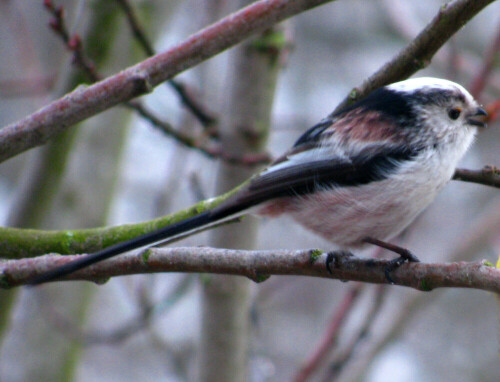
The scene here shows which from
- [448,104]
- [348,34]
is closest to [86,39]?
[448,104]

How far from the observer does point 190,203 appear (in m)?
8.14

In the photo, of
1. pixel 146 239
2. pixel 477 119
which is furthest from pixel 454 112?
pixel 146 239

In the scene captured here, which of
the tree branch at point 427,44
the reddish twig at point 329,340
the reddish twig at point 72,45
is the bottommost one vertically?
the reddish twig at point 329,340

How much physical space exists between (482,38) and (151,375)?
626 centimetres

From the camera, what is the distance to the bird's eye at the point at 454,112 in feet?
8.09

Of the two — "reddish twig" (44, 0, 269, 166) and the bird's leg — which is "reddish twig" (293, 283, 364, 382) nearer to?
"reddish twig" (44, 0, 269, 166)

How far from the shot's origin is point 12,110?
750 cm

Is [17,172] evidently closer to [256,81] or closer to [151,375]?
[151,375]

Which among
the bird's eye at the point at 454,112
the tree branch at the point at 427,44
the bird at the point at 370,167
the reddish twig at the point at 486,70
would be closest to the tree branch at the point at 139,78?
the tree branch at the point at 427,44

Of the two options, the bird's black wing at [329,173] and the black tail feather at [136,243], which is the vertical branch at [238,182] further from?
the black tail feather at [136,243]

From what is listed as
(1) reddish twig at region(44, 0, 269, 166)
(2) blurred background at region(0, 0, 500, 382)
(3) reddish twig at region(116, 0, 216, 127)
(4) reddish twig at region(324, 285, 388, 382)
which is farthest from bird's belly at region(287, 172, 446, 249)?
(3) reddish twig at region(116, 0, 216, 127)

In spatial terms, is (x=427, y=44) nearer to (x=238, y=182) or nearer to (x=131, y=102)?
(x=238, y=182)

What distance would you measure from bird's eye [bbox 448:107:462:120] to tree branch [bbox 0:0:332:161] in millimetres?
792

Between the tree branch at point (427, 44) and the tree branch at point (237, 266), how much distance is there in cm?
70
